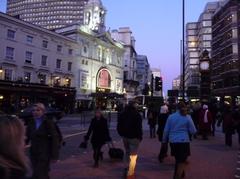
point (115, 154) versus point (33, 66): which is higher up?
point (33, 66)

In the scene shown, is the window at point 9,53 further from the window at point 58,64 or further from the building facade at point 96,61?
the building facade at point 96,61

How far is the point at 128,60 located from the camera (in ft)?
344

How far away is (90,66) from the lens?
70938 millimetres

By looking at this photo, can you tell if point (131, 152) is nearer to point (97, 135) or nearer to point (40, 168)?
point (97, 135)

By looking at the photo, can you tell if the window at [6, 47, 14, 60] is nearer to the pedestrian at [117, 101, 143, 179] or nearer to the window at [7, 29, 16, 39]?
the window at [7, 29, 16, 39]

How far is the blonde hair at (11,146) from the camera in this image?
246cm

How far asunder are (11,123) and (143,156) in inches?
429

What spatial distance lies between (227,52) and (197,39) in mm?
59419

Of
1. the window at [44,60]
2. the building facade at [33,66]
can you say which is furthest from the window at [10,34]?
the window at [44,60]

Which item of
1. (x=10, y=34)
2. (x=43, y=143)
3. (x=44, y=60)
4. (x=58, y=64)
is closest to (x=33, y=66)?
(x=44, y=60)

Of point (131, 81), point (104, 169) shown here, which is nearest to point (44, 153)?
point (104, 169)

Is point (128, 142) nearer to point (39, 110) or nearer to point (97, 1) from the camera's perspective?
point (39, 110)

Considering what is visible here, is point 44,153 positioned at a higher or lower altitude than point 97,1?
lower

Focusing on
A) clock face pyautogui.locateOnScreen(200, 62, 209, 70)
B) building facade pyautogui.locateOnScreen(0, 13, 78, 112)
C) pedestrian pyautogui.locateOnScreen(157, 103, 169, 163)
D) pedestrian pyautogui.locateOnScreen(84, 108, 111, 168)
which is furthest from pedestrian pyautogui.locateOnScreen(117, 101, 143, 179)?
building facade pyautogui.locateOnScreen(0, 13, 78, 112)
